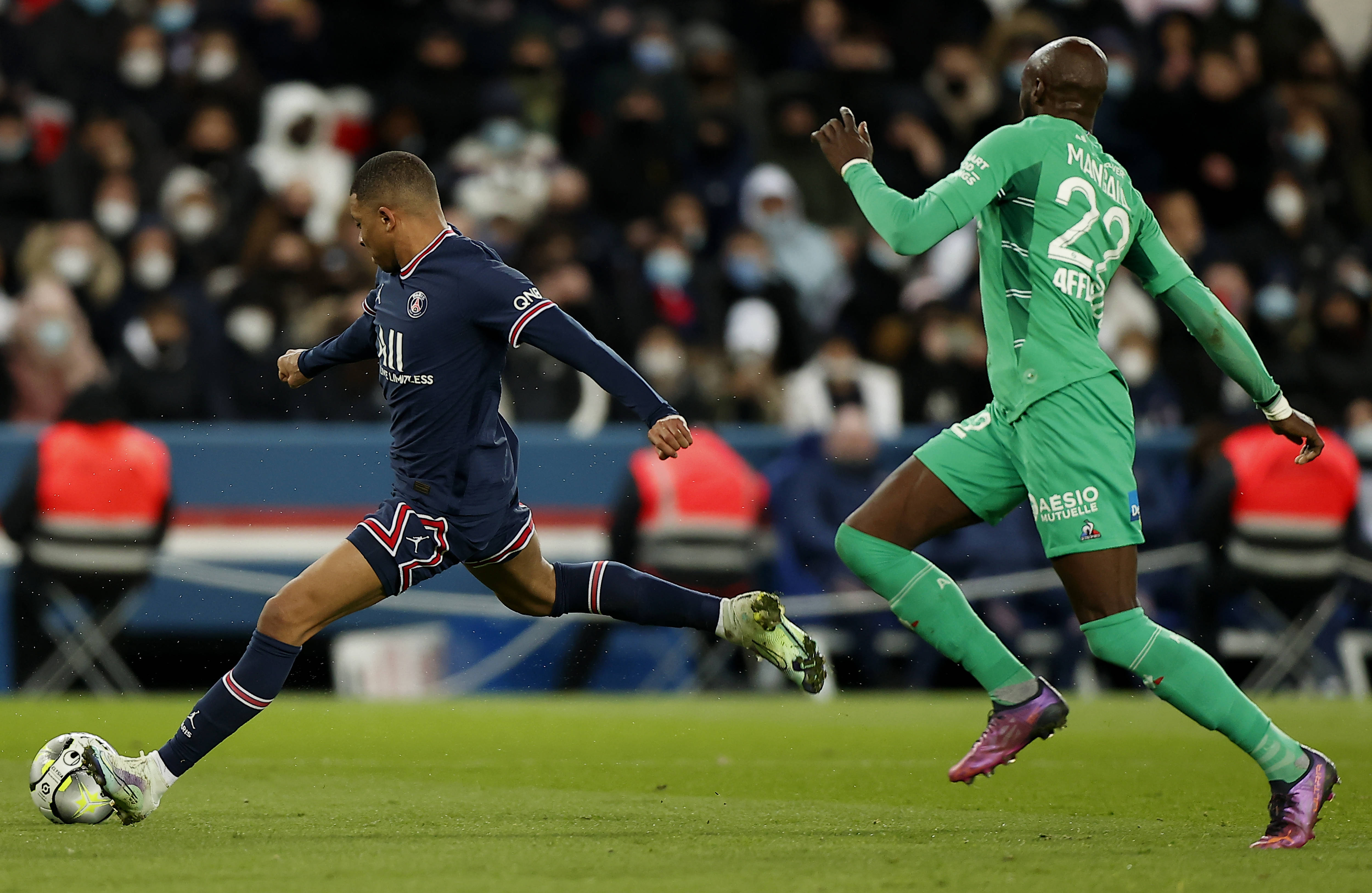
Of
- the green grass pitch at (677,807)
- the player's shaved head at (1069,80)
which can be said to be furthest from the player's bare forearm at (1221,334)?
the green grass pitch at (677,807)

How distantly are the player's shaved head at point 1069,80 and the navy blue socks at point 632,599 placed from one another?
2022 mm

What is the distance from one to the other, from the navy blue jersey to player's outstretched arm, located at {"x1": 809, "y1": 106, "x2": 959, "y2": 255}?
898 millimetres

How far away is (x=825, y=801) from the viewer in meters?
6.94

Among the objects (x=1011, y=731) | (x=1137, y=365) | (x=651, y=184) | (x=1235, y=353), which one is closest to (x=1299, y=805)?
(x=1011, y=731)

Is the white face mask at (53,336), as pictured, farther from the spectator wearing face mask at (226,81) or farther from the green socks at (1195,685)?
the green socks at (1195,685)

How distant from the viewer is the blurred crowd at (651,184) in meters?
12.9

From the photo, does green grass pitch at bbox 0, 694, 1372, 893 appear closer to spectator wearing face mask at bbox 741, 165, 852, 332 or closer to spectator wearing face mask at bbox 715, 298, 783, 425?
spectator wearing face mask at bbox 715, 298, 783, 425

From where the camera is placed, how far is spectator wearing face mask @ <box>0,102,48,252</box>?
45.7 feet

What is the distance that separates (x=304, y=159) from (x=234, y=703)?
9022 millimetres

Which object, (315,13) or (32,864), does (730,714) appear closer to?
(32,864)

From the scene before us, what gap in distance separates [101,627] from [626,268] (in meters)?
4.71

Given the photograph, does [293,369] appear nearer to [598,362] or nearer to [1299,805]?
[598,362]

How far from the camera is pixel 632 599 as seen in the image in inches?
261

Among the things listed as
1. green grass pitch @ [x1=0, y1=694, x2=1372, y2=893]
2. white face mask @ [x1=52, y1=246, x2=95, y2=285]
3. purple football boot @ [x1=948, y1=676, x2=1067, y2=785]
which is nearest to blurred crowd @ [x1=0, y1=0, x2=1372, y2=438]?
white face mask @ [x1=52, y1=246, x2=95, y2=285]
